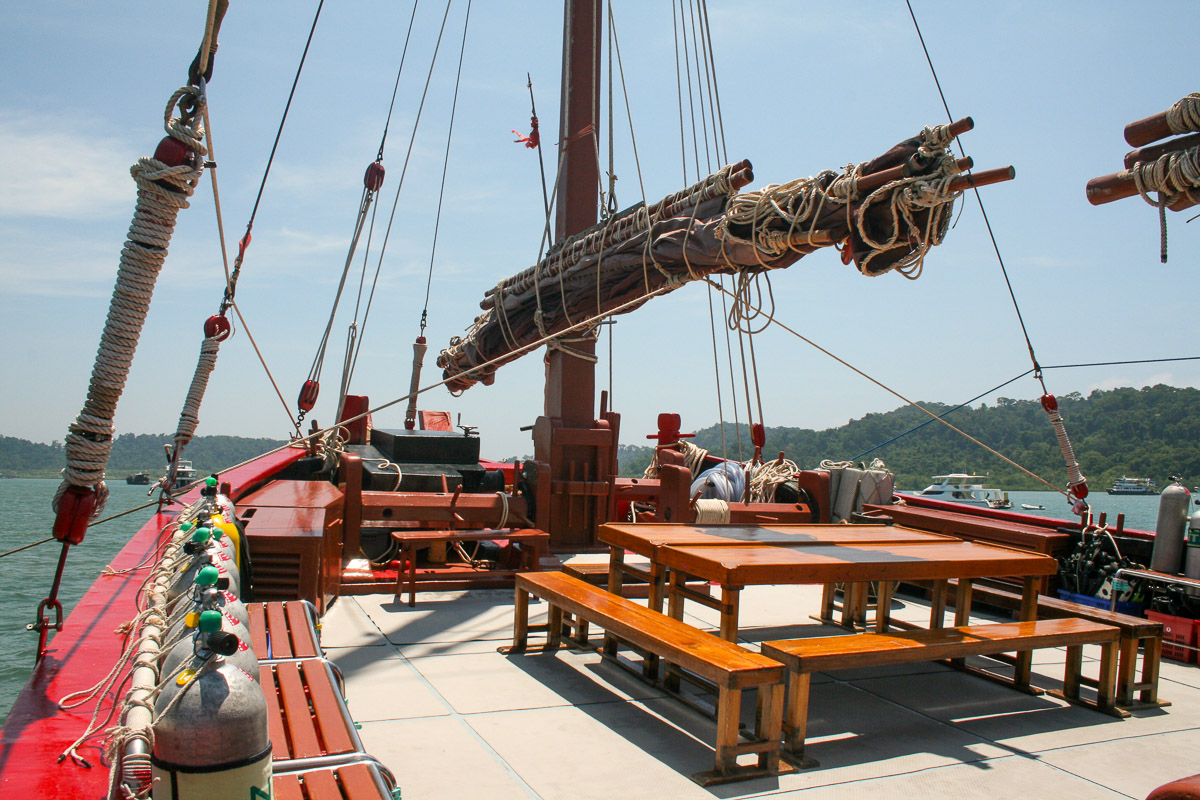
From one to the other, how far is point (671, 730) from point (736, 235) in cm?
278

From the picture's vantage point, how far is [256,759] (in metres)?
1.76

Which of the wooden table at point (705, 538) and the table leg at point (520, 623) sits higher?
the wooden table at point (705, 538)

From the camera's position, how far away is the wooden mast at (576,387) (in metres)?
7.53

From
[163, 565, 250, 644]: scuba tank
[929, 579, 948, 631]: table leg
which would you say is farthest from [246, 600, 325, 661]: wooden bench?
[929, 579, 948, 631]: table leg

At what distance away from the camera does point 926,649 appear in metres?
3.69

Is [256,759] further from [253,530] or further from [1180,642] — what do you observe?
[1180,642]

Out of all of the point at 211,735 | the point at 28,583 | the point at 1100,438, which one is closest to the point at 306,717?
the point at 211,735

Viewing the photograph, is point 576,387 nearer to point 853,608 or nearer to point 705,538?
point 853,608

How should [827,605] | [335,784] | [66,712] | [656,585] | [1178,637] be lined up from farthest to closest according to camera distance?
[827,605] → [1178,637] → [656,585] → [66,712] → [335,784]

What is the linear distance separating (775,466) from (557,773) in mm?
6292

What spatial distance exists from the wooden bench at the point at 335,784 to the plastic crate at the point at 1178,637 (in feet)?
16.1

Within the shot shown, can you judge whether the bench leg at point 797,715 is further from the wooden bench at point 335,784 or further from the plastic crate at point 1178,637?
the plastic crate at point 1178,637

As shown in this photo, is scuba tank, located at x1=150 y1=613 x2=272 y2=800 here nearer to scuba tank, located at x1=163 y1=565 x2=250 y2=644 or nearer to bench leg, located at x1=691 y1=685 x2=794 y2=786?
scuba tank, located at x1=163 y1=565 x2=250 y2=644

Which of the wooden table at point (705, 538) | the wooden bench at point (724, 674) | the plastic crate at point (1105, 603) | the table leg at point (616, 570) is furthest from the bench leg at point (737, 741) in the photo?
the plastic crate at point (1105, 603)
